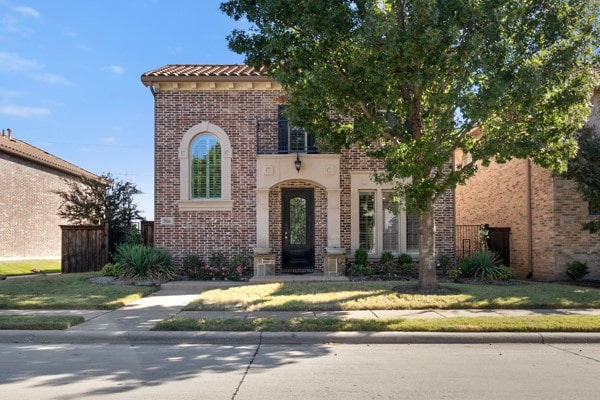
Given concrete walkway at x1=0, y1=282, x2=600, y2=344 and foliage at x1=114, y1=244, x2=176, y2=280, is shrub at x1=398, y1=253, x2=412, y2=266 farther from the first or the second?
foliage at x1=114, y1=244, x2=176, y2=280

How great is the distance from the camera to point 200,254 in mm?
14672

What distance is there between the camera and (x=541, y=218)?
603 inches

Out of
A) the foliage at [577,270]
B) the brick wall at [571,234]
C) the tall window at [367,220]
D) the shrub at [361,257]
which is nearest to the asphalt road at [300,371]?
the shrub at [361,257]

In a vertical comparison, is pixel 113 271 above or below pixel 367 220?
below

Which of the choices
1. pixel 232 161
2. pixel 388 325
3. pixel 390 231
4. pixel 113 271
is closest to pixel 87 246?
pixel 113 271

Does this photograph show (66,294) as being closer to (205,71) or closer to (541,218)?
(205,71)

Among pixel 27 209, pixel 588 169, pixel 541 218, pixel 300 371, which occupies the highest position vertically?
pixel 588 169

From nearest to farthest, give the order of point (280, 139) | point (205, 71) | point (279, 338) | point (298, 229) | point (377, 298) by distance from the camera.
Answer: point (279, 338), point (377, 298), point (280, 139), point (298, 229), point (205, 71)

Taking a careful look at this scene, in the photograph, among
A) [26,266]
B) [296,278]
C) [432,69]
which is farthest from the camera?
[26,266]

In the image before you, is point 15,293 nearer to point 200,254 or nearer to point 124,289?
point 124,289

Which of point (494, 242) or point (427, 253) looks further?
point (494, 242)

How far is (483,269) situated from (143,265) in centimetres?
952

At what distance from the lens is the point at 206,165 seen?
15.0m

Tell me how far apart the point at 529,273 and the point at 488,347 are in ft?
32.2
